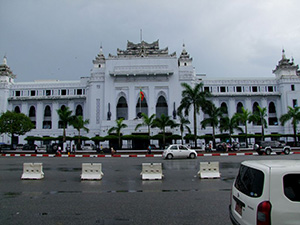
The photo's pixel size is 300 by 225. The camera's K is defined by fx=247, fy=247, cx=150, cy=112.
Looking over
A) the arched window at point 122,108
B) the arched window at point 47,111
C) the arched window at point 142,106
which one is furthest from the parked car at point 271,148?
the arched window at point 47,111

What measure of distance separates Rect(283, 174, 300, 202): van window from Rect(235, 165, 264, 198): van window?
30 centimetres

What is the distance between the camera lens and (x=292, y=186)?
11.3ft

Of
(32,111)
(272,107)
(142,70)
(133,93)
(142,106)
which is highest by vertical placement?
(142,70)

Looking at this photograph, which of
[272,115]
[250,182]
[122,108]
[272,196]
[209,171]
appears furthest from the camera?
[272,115]

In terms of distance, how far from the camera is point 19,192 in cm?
844

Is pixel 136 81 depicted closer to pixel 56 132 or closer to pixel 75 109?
pixel 75 109

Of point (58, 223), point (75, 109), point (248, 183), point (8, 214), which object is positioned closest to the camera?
point (248, 183)

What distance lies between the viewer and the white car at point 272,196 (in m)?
3.24

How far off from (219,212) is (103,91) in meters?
50.4

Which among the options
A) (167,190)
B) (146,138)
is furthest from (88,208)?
(146,138)

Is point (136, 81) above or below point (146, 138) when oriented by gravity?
above

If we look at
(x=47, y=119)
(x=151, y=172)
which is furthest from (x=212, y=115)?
(x=47, y=119)

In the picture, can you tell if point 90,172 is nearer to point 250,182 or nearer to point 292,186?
point 250,182

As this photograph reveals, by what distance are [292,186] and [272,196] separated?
0.36 meters
